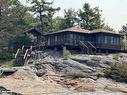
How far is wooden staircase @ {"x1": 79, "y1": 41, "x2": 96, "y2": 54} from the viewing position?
253 feet

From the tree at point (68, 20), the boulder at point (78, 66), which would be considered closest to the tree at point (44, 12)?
the tree at point (68, 20)

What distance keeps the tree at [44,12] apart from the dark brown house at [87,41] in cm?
1443

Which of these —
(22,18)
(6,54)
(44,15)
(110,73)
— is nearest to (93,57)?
(110,73)

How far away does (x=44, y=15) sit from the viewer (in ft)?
323

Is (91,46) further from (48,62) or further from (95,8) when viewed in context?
(95,8)

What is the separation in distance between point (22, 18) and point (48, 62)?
23.6 metres

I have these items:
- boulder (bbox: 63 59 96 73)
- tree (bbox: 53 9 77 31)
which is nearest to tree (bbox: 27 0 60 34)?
tree (bbox: 53 9 77 31)

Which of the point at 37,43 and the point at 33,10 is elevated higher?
the point at 33,10

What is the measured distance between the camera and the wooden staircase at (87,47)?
3041 inches

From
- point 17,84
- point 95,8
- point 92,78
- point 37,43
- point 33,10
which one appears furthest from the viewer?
point 95,8

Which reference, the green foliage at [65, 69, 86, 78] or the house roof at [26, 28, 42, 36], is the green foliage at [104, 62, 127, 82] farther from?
the house roof at [26, 28, 42, 36]

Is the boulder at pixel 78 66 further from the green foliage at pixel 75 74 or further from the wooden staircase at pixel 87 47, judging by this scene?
the wooden staircase at pixel 87 47

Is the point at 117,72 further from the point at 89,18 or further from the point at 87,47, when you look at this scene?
the point at 89,18

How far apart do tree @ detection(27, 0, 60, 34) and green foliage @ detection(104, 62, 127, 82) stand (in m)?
33.1
